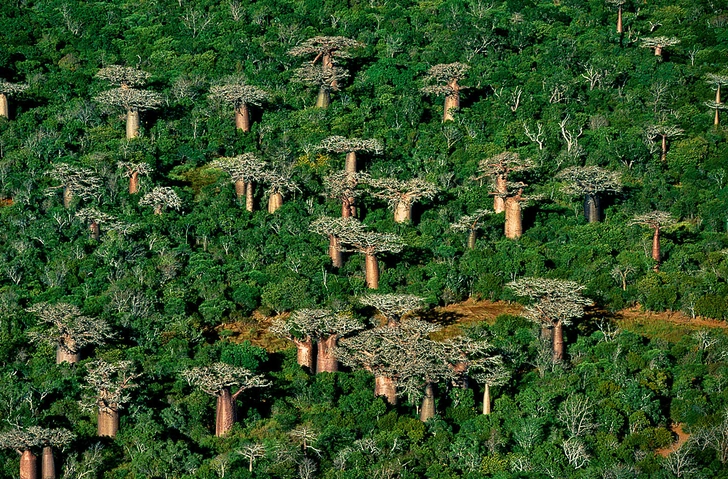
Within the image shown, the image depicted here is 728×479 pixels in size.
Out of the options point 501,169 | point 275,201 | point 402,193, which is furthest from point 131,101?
point 501,169

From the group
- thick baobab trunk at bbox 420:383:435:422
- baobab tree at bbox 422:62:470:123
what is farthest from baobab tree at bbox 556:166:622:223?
thick baobab trunk at bbox 420:383:435:422

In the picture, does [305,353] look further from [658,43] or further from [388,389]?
[658,43]

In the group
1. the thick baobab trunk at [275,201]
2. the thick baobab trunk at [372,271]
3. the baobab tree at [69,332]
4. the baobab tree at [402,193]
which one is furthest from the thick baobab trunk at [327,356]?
the thick baobab trunk at [275,201]

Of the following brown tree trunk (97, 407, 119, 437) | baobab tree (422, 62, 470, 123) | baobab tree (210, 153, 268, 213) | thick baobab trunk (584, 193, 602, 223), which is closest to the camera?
brown tree trunk (97, 407, 119, 437)

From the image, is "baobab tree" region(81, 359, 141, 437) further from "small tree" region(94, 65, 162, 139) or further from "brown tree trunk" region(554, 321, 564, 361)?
"small tree" region(94, 65, 162, 139)

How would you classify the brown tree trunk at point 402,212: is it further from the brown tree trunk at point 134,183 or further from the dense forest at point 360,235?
the brown tree trunk at point 134,183

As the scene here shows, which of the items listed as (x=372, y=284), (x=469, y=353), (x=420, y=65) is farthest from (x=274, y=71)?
(x=469, y=353)
